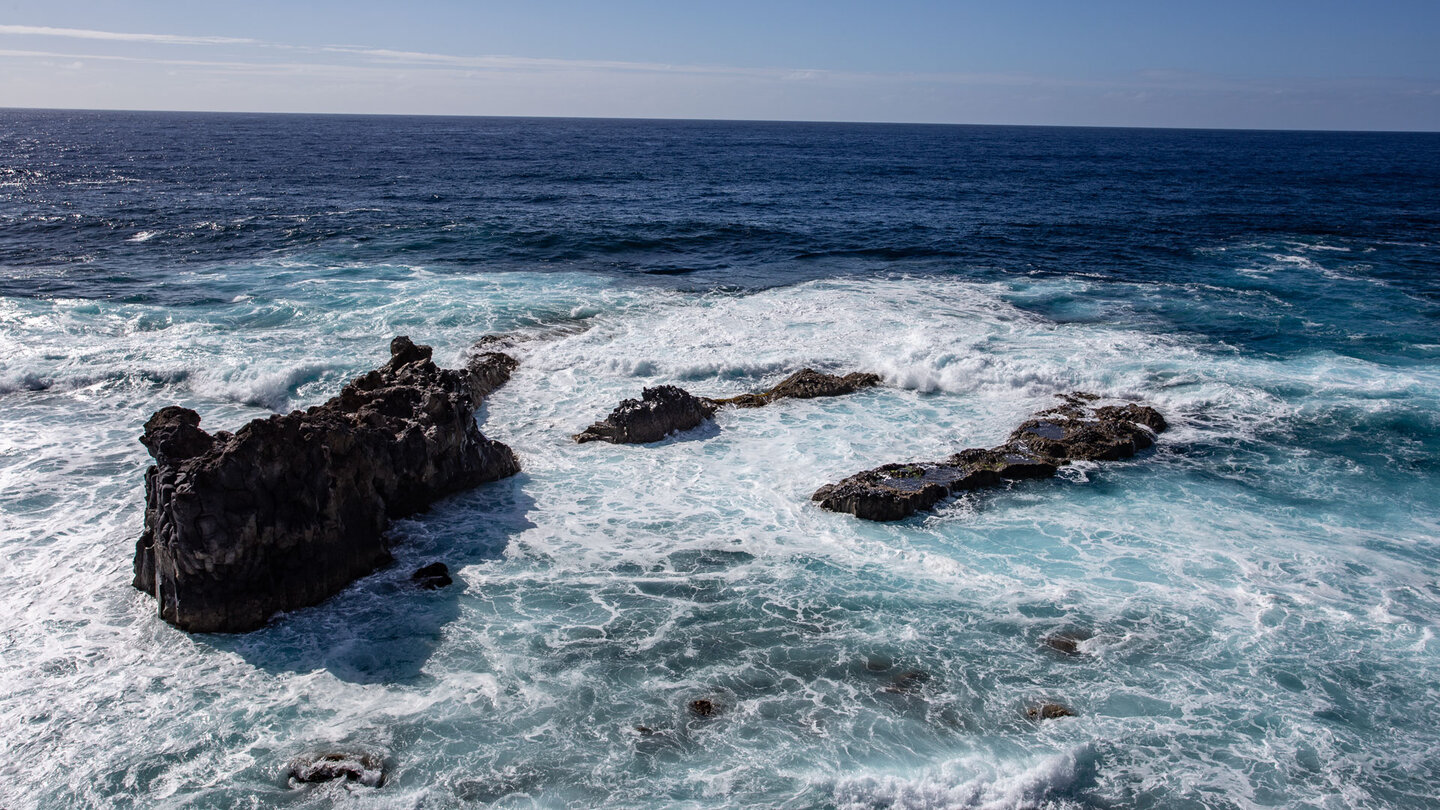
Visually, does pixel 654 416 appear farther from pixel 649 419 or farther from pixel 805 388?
pixel 805 388

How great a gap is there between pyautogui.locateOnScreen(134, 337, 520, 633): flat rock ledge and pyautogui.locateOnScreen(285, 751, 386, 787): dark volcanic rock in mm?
3333

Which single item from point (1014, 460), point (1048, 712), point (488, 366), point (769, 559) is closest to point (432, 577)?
point (769, 559)

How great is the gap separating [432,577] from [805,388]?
36.6ft

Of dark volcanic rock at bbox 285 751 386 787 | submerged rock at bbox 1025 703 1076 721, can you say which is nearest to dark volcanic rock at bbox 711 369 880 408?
submerged rock at bbox 1025 703 1076 721

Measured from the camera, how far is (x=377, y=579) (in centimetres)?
1380

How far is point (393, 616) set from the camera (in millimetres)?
12766

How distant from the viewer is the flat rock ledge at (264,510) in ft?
40.0

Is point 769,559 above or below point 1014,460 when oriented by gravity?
below

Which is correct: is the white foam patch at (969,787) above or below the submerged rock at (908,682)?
below

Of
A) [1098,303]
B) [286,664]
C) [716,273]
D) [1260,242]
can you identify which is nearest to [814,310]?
[716,273]

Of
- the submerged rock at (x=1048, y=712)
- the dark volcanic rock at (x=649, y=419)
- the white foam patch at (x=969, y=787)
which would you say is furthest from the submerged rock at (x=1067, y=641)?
the dark volcanic rock at (x=649, y=419)

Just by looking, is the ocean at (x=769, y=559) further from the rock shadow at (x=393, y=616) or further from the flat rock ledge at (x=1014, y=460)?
the flat rock ledge at (x=1014, y=460)

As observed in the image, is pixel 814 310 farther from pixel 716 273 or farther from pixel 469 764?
pixel 469 764

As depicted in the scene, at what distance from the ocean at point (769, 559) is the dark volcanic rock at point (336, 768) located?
0.55ft
